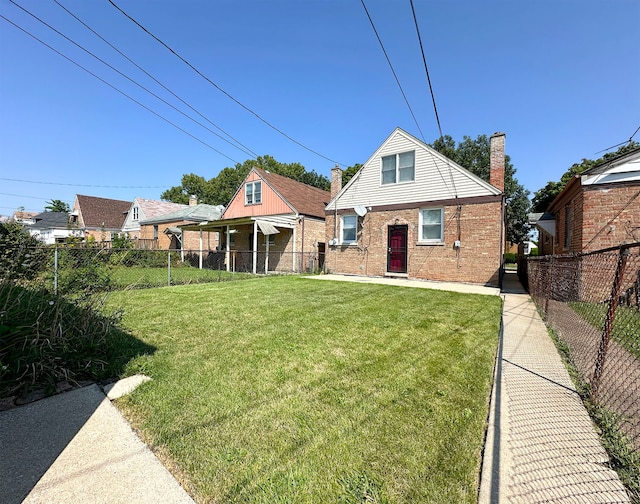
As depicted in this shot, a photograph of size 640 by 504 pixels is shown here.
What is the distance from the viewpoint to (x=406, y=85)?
9.12 m

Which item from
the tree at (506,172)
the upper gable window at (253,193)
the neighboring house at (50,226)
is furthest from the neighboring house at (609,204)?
the neighboring house at (50,226)

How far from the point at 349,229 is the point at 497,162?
695 centimetres

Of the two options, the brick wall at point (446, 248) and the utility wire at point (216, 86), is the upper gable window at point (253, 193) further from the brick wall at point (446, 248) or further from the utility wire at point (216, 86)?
the brick wall at point (446, 248)

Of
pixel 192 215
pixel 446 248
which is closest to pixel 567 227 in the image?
pixel 446 248

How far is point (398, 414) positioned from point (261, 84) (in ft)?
46.7

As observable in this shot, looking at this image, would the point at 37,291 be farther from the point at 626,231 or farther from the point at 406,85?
the point at 626,231

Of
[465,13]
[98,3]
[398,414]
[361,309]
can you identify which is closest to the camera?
[398,414]

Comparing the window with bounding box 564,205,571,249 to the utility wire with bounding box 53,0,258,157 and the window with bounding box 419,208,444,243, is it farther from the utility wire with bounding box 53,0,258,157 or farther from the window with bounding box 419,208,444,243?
the utility wire with bounding box 53,0,258,157

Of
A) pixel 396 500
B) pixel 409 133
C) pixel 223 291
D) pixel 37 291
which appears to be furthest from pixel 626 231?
pixel 37 291

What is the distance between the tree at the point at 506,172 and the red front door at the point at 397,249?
25715 mm

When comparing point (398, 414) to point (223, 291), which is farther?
point (223, 291)

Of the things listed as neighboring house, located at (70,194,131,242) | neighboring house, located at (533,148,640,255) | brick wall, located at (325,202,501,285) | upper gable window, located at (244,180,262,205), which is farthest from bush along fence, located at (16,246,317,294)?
neighboring house, located at (70,194,131,242)

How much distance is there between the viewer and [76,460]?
75.4 inches

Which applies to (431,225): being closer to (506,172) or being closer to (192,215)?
(192,215)
